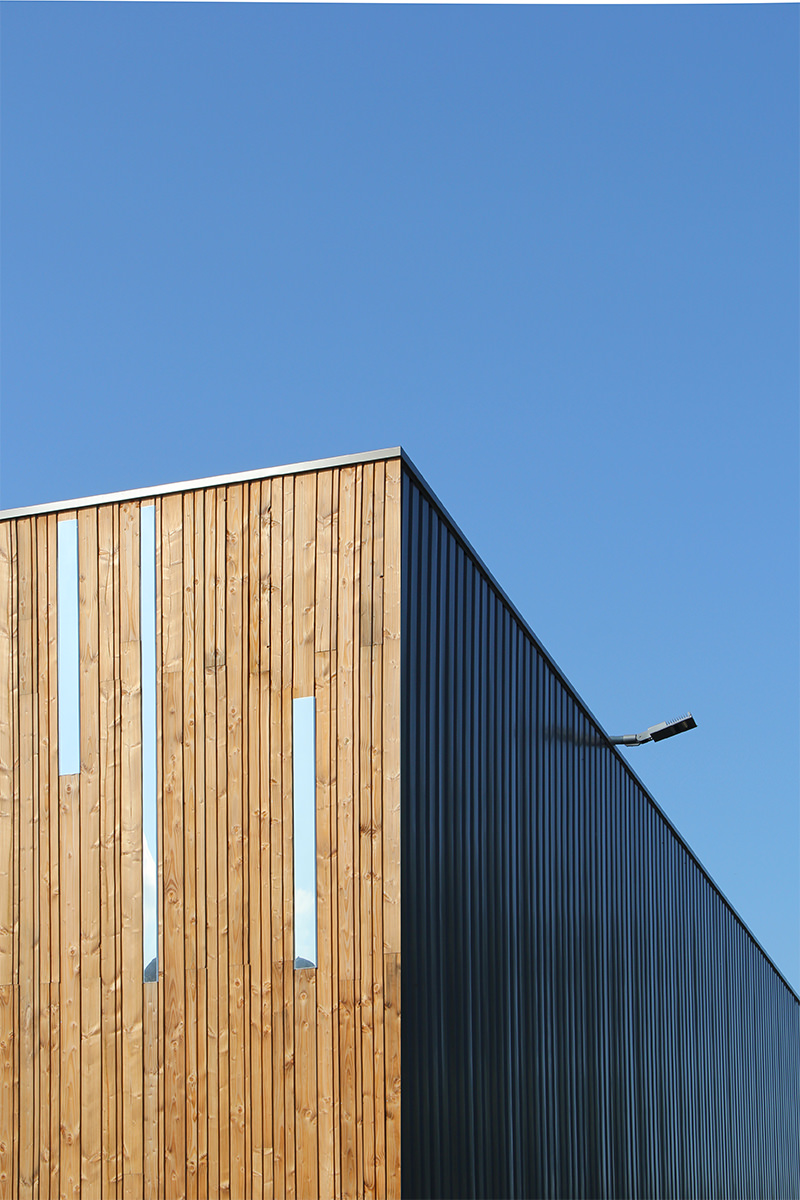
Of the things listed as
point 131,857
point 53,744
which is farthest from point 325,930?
point 53,744

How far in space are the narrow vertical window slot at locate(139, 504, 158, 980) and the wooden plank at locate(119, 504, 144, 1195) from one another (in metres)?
0.03

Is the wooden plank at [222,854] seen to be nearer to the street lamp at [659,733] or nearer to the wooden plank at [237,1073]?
the wooden plank at [237,1073]

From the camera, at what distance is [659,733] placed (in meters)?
Result: 12.5

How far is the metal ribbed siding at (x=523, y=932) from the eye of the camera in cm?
702

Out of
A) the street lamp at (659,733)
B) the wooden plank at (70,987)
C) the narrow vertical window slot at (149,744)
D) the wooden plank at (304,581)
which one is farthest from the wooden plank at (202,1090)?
the street lamp at (659,733)

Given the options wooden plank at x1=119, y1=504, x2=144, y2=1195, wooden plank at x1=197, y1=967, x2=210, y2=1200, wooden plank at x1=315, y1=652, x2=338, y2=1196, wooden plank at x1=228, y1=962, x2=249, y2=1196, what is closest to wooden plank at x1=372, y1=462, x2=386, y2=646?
wooden plank at x1=315, y1=652, x2=338, y2=1196

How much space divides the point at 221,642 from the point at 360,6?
8649 mm

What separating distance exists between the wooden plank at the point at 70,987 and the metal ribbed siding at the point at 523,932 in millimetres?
2200

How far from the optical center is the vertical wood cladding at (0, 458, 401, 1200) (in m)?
6.64

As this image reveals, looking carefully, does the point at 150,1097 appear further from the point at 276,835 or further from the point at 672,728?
the point at 672,728

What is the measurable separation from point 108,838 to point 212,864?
31.2 inches

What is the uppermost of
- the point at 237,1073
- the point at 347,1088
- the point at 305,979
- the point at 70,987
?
the point at 70,987

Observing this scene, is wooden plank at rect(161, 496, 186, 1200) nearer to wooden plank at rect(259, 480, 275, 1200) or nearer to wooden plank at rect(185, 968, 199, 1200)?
wooden plank at rect(185, 968, 199, 1200)

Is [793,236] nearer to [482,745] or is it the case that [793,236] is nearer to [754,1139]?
[482,745]
